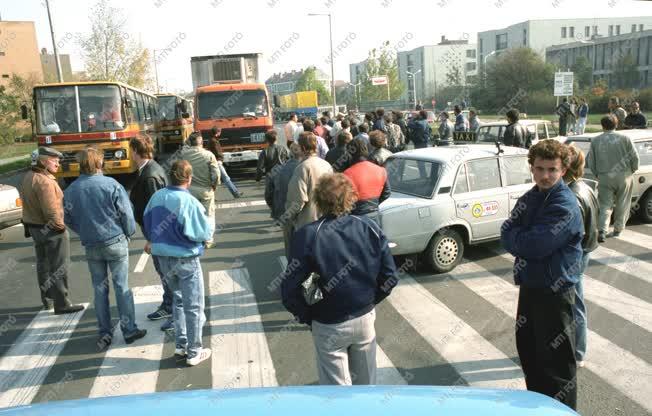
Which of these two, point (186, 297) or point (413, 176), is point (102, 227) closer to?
point (186, 297)

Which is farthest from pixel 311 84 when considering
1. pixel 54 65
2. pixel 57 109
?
pixel 57 109

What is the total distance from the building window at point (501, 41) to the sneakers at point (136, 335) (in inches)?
4231

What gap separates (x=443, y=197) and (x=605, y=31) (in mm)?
103897

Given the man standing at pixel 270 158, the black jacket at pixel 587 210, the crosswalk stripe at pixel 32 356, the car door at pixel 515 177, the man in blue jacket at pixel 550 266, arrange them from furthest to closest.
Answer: the man standing at pixel 270 158 < the car door at pixel 515 177 < the crosswalk stripe at pixel 32 356 < the black jacket at pixel 587 210 < the man in blue jacket at pixel 550 266

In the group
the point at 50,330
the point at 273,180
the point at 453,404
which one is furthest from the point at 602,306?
the point at 50,330

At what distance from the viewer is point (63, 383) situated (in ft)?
15.7

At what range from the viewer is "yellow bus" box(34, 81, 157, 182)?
14.6m

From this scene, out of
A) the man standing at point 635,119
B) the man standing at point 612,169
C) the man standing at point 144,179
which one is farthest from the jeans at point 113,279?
the man standing at point 635,119

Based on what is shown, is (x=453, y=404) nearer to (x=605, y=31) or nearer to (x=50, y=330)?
(x=50, y=330)

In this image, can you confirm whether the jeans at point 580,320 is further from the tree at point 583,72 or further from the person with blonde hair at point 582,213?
the tree at point 583,72

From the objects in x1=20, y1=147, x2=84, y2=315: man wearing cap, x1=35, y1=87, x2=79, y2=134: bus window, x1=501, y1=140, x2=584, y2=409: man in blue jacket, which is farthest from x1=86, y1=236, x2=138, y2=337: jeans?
x1=35, y1=87, x2=79, y2=134: bus window

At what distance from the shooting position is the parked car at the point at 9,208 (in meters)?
10.3

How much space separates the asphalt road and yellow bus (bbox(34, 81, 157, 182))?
7044 mm

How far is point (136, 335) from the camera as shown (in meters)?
5.60
